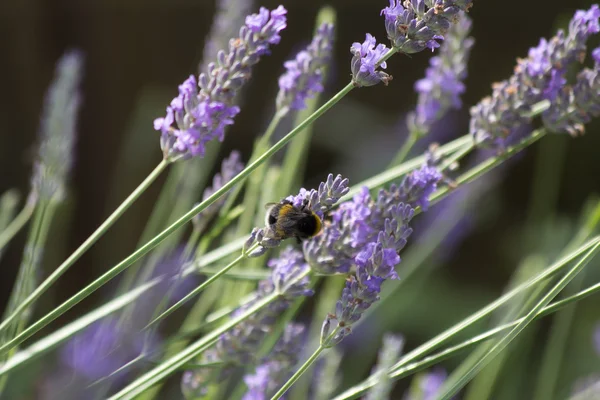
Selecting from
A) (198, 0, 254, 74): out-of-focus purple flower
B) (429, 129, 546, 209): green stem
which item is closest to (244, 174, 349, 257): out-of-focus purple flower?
(429, 129, 546, 209): green stem

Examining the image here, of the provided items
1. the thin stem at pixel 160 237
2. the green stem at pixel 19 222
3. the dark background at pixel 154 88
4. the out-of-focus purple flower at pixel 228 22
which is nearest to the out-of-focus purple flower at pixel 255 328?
the thin stem at pixel 160 237

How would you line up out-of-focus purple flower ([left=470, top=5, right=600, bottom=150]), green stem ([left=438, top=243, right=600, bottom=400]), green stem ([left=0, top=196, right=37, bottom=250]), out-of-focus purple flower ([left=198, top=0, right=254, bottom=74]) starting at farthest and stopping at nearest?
out-of-focus purple flower ([left=198, top=0, right=254, bottom=74])
green stem ([left=0, top=196, right=37, bottom=250])
out-of-focus purple flower ([left=470, top=5, right=600, bottom=150])
green stem ([left=438, top=243, right=600, bottom=400])

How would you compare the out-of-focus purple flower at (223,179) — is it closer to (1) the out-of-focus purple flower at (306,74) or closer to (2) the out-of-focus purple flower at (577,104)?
(1) the out-of-focus purple flower at (306,74)

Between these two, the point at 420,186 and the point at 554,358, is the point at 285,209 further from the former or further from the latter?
the point at 554,358

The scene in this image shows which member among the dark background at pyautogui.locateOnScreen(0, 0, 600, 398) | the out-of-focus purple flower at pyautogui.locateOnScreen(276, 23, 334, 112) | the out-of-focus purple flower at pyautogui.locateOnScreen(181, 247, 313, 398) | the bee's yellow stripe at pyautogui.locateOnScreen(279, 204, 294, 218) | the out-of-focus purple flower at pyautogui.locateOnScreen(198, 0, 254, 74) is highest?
the dark background at pyautogui.locateOnScreen(0, 0, 600, 398)

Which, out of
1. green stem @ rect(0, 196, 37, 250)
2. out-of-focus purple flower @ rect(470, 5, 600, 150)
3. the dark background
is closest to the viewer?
out-of-focus purple flower @ rect(470, 5, 600, 150)

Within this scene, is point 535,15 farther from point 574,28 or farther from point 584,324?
point 574,28

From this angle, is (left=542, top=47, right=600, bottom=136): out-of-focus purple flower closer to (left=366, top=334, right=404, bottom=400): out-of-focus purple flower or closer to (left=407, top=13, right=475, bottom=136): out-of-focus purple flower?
(left=407, top=13, right=475, bottom=136): out-of-focus purple flower
